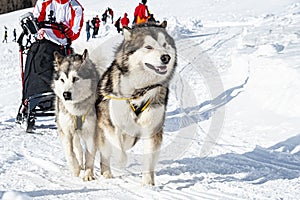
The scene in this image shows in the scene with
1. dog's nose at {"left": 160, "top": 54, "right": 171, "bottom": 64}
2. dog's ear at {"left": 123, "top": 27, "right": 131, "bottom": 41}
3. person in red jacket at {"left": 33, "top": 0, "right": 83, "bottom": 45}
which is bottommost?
dog's nose at {"left": 160, "top": 54, "right": 171, "bottom": 64}

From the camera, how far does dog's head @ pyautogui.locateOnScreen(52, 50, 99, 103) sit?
3.49 meters

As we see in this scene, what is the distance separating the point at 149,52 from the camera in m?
3.07

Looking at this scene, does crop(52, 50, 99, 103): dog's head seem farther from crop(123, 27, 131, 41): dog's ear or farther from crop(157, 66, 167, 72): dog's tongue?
crop(157, 66, 167, 72): dog's tongue

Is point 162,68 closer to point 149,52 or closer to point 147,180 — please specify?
point 149,52

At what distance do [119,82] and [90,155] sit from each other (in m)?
0.66

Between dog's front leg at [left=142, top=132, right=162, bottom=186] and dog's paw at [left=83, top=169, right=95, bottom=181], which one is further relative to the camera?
dog's paw at [left=83, top=169, right=95, bottom=181]

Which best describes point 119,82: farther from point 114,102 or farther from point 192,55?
point 192,55

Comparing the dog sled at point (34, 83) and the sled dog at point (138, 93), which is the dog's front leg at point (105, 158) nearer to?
the sled dog at point (138, 93)

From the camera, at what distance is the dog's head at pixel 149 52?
10.0 ft

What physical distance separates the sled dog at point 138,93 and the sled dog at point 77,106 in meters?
0.10

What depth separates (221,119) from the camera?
22.2 ft

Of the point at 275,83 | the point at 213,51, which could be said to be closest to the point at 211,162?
the point at 275,83

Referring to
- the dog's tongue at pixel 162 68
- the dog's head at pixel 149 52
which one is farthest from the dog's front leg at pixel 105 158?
the dog's tongue at pixel 162 68

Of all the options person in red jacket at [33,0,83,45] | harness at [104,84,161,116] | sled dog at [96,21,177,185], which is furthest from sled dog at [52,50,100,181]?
person in red jacket at [33,0,83,45]
